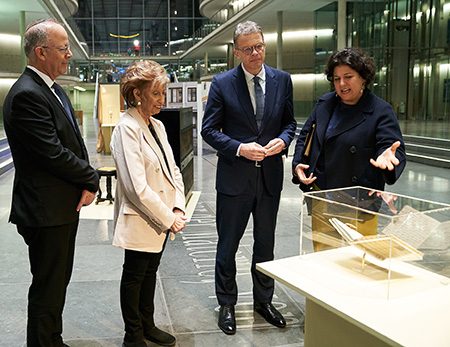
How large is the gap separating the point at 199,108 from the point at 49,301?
12.2 meters

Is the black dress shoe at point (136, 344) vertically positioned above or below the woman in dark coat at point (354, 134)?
below

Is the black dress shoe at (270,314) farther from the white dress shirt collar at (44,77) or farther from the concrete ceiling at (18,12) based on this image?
the concrete ceiling at (18,12)

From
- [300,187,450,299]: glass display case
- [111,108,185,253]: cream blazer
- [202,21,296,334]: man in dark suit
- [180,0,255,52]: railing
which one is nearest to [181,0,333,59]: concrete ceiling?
[180,0,255,52]: railing

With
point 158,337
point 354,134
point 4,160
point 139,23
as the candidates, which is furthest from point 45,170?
point 139,23

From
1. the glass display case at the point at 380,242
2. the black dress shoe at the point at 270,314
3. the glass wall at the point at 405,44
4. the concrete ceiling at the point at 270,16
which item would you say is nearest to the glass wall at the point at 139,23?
the concrete ceiling at the point at 270,16

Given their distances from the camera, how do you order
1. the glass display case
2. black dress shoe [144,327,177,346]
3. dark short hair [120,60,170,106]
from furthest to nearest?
black dress shoe [144,327,177,346] < dark short hair [120,60,170,106] < the glass display case

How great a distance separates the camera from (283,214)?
6.55m

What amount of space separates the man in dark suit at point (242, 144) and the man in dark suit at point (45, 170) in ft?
3.05

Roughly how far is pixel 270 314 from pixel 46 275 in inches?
59.1

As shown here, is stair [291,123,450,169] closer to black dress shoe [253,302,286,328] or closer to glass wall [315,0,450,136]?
glass wall [315,0,450,136]

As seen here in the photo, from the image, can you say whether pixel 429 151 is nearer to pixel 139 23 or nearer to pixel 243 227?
pixel 243 227

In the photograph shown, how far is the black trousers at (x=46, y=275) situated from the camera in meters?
2.47

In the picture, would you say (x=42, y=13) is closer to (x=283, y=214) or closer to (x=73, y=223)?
(x=283, y=214)

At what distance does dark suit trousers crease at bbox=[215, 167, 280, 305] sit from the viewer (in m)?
3.19
